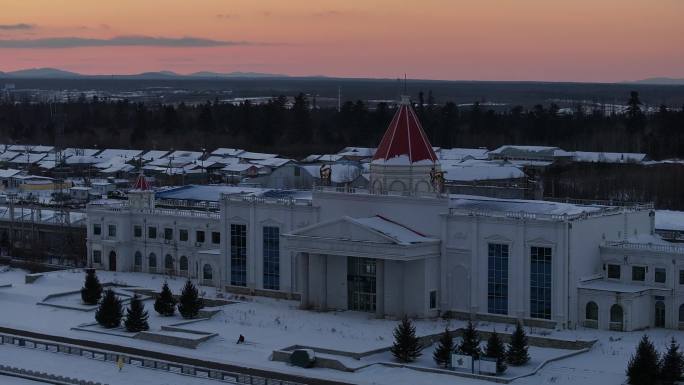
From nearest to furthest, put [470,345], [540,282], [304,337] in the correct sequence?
1. [470,345]
2. [304,337]
3. [540,282]

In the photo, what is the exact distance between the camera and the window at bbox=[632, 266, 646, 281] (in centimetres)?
4138

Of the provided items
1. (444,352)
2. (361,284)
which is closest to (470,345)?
(444,352)

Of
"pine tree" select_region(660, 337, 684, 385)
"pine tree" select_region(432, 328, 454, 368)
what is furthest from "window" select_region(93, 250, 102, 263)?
"pine tree" select_region(660, 337, 684, 385)

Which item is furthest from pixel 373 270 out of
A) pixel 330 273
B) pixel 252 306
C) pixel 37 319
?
pixel 37 319

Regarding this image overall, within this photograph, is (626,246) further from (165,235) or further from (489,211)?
(165,235)

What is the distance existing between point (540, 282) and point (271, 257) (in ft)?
32.9

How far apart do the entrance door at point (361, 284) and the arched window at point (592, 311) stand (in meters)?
6.63

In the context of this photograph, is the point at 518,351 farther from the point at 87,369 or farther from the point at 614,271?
the point at 87,369

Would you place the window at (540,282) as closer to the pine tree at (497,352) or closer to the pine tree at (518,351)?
the pine tree at (518,351)

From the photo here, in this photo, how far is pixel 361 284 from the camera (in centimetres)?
4403

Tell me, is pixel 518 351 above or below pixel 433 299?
below

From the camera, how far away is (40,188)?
82.6m

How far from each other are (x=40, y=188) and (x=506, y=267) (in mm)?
46037

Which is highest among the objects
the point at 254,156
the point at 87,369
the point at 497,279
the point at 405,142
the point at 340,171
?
the point at 405,142
